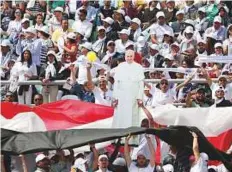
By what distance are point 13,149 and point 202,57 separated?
199 inches

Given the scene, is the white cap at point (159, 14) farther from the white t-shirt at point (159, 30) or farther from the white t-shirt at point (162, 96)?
the white t-shirt at point (162, 96)

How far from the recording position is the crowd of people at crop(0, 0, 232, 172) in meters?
23.8

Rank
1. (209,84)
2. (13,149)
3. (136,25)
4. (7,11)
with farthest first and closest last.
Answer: (7,11), (136,25), (209,84), (13,149)

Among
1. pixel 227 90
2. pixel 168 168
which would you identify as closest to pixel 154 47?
pixel 227 90

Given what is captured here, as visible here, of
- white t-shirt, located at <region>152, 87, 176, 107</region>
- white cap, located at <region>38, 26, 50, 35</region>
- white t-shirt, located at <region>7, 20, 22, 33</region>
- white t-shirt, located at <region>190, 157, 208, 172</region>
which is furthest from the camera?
white t-shirt, located at <region>7, 20, 22, 33</region>

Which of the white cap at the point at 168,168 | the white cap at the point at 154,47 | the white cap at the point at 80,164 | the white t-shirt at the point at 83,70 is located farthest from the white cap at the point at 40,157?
the white cap at the point at 154,47

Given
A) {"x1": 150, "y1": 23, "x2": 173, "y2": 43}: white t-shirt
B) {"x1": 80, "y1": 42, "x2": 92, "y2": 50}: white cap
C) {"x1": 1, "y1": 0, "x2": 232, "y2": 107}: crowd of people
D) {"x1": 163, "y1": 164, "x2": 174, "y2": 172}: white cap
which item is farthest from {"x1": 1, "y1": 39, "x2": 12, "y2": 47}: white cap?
{"x1": 163, "y1": 164, "x2": 174, "y2": 172}: white cap

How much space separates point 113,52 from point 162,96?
2455 millimetres

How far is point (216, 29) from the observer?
1064 inches

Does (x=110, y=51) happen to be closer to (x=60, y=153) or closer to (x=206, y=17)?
(x=206, y=17)

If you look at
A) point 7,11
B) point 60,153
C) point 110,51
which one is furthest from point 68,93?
point 7,11

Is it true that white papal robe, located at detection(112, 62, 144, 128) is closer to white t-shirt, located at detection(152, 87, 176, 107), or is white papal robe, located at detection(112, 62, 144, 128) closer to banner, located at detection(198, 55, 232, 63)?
white t-shirt, located at detection(152, 87, 176, 107)

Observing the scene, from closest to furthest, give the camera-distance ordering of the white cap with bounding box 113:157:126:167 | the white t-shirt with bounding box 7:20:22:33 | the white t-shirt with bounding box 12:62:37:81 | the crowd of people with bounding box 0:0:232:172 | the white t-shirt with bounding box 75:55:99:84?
the white cap with bounding box 113:157:126:167
the crowd of people with bounding box 0:0:232:172
the white t-shirt with bounding box 75:55:99:84
the white t-shirt with bounding box 12:62:37:81
the white t-shirt with bounding box 7:20:22:33

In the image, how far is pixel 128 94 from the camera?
2223 centimetres
